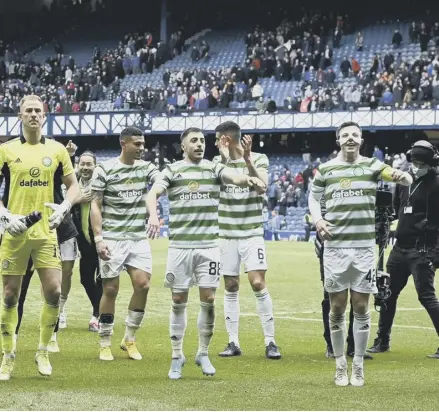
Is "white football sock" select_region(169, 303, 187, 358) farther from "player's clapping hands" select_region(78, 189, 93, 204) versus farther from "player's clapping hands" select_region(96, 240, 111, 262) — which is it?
"player's clapping hands" select_region(78, 189, 93, 204)

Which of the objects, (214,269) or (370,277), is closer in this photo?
(370,277)

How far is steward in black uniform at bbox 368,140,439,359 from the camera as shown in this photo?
36.3ft

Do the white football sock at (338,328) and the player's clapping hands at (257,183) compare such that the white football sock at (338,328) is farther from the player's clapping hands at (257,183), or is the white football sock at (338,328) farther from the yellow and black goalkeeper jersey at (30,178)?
the yellow and black goalkeeper jersey at (30,178)

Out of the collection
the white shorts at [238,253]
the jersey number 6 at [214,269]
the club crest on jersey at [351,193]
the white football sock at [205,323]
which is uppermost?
the club crest on jersey at [351,193]

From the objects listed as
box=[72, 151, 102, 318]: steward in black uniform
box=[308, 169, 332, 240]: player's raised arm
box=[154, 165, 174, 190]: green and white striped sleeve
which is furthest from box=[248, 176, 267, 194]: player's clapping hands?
box=[72, 151, 102, 318]: steward in black uniform

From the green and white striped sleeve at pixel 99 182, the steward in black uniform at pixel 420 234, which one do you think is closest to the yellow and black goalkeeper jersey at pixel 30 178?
the green and white striped sleeve at pixel 99 182

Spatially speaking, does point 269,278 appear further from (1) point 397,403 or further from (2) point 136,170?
(1) point 397,403

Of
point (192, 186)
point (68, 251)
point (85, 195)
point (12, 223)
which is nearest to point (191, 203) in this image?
point (192, 186)

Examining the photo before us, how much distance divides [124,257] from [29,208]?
1714 millimetres

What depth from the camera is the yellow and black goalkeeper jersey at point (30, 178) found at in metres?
9.02

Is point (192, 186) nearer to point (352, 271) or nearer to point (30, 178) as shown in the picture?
point (30, 178)

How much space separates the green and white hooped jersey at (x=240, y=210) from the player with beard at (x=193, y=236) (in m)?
1.55

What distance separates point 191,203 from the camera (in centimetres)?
952

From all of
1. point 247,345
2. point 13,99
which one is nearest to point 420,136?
point 13,99
